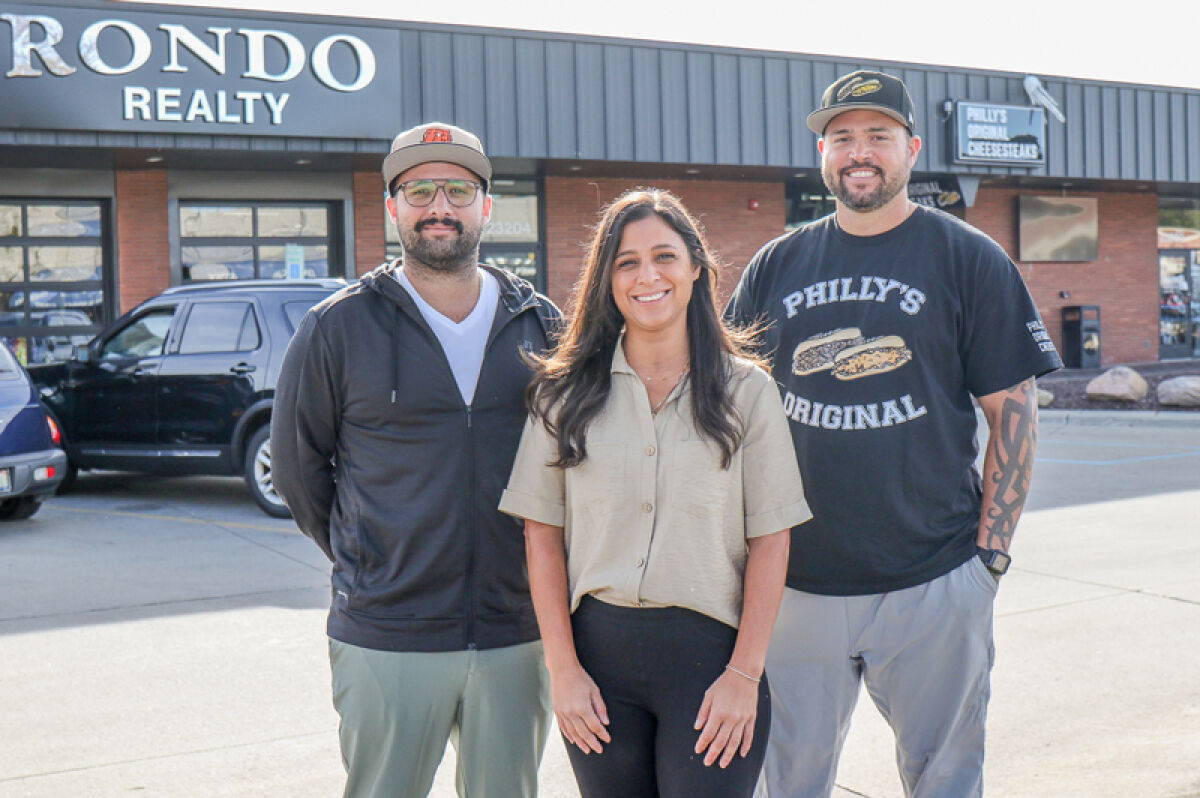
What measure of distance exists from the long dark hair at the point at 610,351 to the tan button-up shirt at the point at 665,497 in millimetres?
30

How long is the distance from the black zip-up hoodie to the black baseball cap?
102cm

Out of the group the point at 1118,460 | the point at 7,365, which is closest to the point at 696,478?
the point at 7,365

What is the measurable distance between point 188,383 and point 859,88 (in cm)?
812

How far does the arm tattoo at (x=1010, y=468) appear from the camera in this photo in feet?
10.2

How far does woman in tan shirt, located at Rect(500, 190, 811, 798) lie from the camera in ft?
8.23

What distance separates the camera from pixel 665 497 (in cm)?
255

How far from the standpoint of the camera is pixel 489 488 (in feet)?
9.35

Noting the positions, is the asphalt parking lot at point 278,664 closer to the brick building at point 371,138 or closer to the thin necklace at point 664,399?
the thin necklace at point 664,399

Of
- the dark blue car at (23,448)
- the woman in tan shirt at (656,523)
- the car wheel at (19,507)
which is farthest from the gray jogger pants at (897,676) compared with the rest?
the car wheel at (19,507)

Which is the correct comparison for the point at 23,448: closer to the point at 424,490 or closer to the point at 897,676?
the point at 424,490

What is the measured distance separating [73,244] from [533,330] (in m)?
15.5

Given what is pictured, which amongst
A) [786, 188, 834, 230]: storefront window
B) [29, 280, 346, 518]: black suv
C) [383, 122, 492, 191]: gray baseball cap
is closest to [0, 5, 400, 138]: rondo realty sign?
[29, 280, 346, 518]: black suv

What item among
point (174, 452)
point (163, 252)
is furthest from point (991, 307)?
point (163, 252)

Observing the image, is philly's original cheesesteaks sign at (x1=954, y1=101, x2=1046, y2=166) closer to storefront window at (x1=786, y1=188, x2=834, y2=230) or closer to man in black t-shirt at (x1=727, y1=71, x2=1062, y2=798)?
storefront window at (x1=786, y1=188, x2=834, y2=230)
